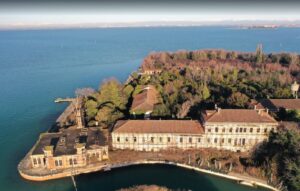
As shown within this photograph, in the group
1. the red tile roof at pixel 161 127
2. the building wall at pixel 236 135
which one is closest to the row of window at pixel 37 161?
the red tile roof at pixel 161 127

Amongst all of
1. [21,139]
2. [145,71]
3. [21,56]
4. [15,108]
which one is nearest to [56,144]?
[21,139]

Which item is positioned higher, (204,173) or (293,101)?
(293,101)

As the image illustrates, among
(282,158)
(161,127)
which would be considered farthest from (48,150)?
(282,158)

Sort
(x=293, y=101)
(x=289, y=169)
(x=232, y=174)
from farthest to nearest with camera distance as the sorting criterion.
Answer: (x=293, y=101) < (x=232, y=174) < (x=289, y=169)

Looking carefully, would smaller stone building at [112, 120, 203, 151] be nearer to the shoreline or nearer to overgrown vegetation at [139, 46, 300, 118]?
the shoreline

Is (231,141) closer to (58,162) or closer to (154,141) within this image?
(154,141)

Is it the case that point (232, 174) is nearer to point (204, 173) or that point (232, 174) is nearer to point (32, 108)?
point (204, 173)

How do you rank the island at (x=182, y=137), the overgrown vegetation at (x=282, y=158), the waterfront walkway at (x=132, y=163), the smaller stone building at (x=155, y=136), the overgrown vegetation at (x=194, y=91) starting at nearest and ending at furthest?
the overgrown vegetation at (x=282, y=158) < the waterfront walkway at (x=132, y=163) < the island at (x=182, y=137) < the smaller stone building at (x=155, y=136) < the overgrown vegetation at (x=194, y=91)

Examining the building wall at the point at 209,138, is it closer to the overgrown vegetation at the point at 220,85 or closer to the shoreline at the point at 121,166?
the shoreline at the point at 121,166
